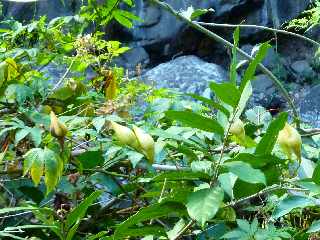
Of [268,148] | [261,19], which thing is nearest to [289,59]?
[261,19]

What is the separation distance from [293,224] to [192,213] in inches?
10.7

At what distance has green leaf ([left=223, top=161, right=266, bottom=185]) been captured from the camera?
0.59 meters

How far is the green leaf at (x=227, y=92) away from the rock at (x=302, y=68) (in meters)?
6.43

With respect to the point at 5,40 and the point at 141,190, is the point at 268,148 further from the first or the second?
the point at 5,40

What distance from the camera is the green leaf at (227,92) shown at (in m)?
0.60

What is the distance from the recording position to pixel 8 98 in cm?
103

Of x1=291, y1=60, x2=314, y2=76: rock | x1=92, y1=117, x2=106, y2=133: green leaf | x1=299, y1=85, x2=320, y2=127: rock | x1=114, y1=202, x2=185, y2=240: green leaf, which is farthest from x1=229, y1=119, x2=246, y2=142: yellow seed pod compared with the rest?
x1=291, y1=60, x2=314, y2=76: rock

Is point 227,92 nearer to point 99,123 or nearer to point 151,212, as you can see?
point 151,212

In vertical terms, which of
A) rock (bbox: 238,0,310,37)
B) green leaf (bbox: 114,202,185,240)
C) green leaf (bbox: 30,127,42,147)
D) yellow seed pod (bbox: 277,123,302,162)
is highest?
yellow seed pod (bbox: 277,123,302,162)

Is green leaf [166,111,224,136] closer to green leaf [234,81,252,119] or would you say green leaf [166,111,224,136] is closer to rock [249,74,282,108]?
green leaf [234,81,252,119]

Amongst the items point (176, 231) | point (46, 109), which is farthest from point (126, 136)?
point (46, 109)

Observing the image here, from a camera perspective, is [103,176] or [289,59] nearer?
[103,176]

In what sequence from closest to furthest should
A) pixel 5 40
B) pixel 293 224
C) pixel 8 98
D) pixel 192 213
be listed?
1. pixel 192 213
2. pixel 293 224
3. pixel 8 98
4. pixel 5 40

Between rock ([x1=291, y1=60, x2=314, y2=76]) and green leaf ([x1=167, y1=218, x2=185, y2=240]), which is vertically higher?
green leaf ([x1=167, y1=218, x2=185, y2=240])
